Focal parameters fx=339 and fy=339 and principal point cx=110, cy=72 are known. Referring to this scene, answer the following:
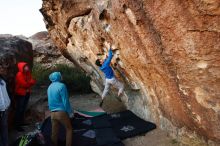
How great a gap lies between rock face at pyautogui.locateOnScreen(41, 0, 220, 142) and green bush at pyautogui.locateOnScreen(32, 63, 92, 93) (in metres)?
5.87

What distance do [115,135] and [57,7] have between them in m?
5.04

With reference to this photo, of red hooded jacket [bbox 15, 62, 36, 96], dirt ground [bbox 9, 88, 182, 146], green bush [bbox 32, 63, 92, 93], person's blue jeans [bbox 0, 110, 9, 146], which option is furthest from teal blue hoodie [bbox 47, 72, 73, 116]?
green bush [bbox 32, 63, 92, 93]

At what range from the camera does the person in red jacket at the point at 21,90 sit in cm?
950

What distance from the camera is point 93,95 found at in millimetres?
15086

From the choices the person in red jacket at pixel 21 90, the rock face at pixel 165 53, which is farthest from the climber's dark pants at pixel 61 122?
the person in red jacket at pixel 21 90

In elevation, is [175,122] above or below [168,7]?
below

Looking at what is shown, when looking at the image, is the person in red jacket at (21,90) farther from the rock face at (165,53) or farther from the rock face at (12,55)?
the rock face at (165,53)

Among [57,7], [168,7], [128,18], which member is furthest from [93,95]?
[168,7]

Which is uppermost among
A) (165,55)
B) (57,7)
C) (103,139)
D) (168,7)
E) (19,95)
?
(57,7)

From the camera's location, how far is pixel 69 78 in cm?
1658

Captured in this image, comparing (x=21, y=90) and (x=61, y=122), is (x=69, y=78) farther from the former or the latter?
(x=61, y=122)

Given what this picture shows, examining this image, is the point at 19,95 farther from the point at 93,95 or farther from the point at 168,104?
the point at 93,95

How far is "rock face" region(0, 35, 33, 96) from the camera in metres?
9.98

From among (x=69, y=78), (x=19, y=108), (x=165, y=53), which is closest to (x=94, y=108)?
(x=19, y=108)
